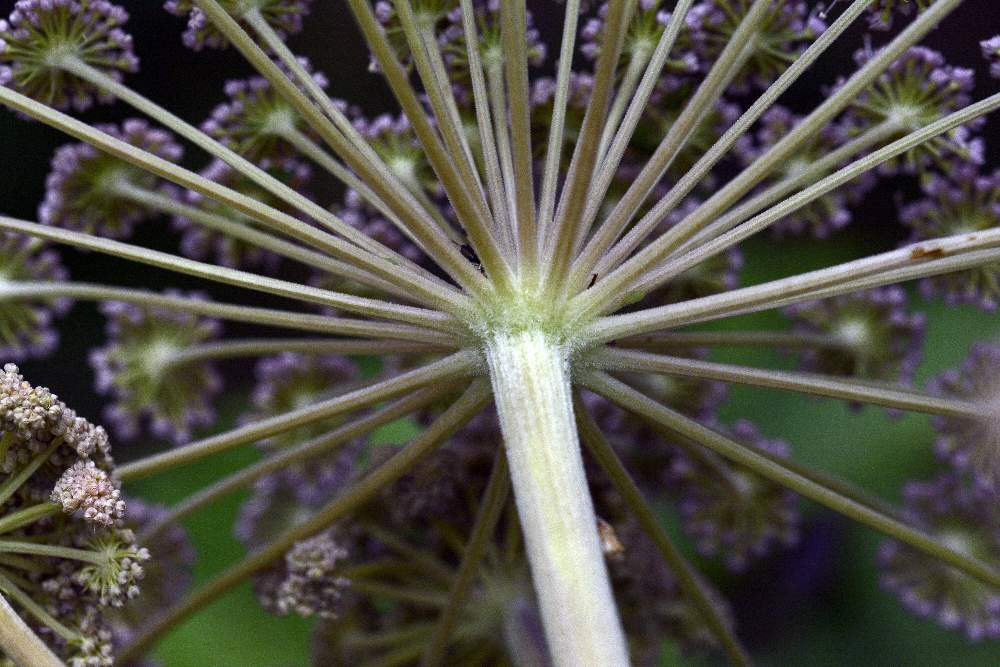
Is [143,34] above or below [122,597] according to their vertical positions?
above

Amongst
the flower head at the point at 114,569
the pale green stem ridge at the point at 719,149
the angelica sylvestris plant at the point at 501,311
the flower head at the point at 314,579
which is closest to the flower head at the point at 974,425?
the angelica sylvestris plant at the point at 501,311

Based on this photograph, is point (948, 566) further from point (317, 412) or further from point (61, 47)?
point (61, 47)

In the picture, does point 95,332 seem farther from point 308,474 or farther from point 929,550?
point 929,550

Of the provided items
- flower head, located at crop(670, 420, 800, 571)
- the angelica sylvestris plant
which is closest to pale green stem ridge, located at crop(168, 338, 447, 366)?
the angelica sylvestris plant

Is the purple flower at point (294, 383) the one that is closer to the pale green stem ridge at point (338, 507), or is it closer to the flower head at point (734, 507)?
the pale green stem ridge at point (338, 507)

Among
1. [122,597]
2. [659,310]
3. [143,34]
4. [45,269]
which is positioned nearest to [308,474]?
[45,269]

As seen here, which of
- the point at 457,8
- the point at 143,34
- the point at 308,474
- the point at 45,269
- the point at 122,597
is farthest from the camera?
the point at 143,34

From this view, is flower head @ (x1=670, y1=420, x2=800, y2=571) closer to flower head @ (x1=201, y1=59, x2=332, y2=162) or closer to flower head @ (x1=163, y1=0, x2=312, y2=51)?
flower head @ (x1=201, y1=59, x2=332, y2=162)
